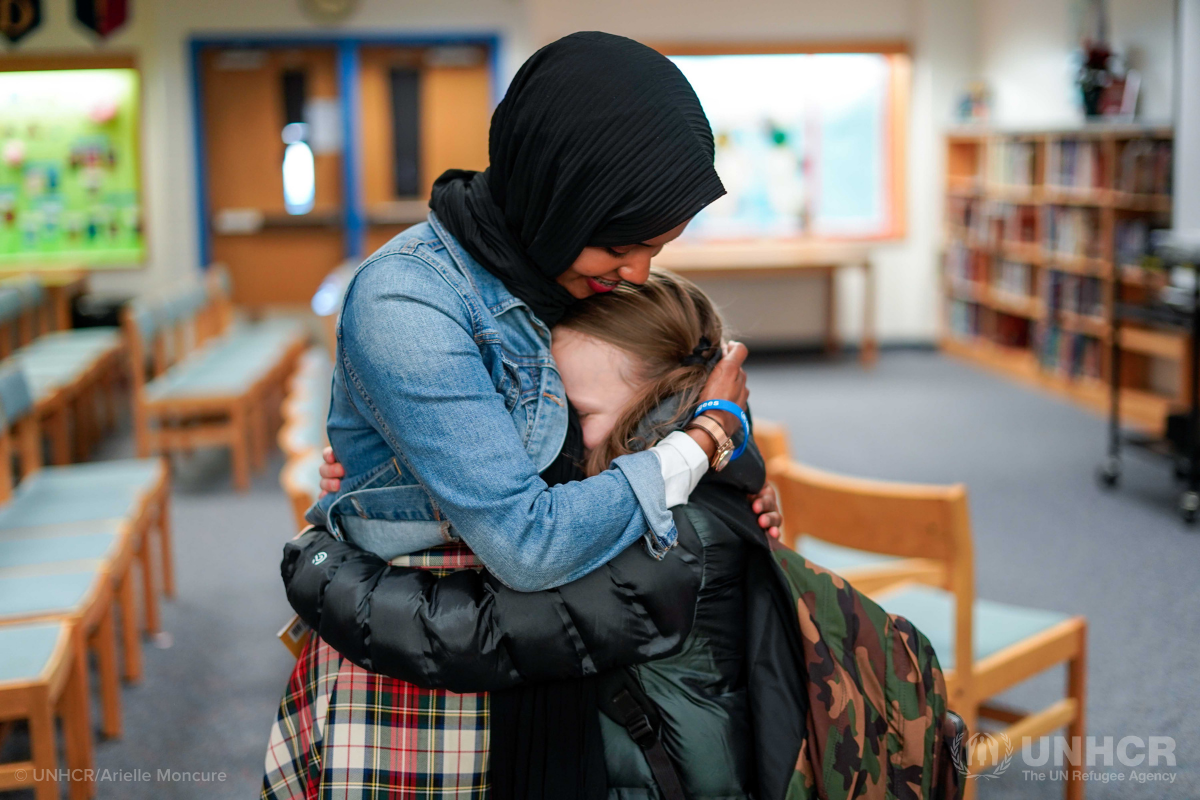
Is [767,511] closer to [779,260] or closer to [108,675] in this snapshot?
[108,675]

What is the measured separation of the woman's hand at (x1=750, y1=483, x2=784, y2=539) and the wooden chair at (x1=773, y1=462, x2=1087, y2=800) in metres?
0.74

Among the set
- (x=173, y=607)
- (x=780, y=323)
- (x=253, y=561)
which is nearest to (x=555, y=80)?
(x=173, y=607)

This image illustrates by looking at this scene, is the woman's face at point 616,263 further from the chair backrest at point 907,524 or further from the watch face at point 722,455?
the chair backrest at point 907,524

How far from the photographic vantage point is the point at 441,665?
4.01 feet

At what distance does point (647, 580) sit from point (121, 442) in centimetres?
584

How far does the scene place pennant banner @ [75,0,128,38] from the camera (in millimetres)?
8102

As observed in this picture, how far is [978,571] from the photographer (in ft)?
13.0

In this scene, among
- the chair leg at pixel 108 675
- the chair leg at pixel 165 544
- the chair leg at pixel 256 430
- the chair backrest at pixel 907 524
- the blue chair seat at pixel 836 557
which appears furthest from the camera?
the chair leg at pixel 256 430

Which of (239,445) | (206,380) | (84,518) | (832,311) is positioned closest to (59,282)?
(206,380)

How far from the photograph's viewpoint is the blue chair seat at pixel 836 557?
2732 mm

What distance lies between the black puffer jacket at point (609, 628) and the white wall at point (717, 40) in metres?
6.96

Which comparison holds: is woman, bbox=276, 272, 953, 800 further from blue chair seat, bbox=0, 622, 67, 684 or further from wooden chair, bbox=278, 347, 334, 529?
blue chair seat, bbox=0, 622, 67, 684

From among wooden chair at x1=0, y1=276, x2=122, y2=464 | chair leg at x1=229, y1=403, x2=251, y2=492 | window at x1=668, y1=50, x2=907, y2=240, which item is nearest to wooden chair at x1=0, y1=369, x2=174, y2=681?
wooden chair at x1=0, y1=276, x2=122, y2=464

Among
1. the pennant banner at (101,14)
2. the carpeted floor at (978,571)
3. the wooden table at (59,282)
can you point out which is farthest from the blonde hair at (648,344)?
the pennant banner at (101,14)
